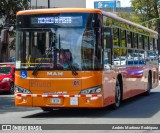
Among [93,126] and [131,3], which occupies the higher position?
[131,3]

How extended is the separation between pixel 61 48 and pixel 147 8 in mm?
63478

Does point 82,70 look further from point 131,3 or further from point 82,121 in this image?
point 131,3

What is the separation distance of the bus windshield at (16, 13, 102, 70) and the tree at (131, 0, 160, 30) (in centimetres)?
6200

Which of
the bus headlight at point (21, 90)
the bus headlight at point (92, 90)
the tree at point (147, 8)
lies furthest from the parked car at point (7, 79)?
the tree at point (147, 8)

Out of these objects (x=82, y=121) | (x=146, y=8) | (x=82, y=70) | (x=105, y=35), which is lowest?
(x=82, y=121)

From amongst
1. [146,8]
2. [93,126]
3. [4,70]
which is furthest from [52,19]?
[146,8]

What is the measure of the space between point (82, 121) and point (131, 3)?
6580 centimetres

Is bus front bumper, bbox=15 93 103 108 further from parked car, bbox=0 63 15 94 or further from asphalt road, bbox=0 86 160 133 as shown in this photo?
parked car, bbox=0 63 15 94

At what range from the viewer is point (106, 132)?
35.8ft

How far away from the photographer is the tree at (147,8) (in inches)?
2950

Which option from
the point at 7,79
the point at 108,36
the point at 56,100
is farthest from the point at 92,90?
the point at 7,79

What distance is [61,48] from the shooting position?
45.1 feet

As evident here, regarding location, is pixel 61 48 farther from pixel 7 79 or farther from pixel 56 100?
pixel 7 79

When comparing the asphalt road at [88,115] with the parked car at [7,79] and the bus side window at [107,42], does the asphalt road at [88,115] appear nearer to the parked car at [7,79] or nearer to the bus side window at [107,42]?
the bus side window at [107,42]
